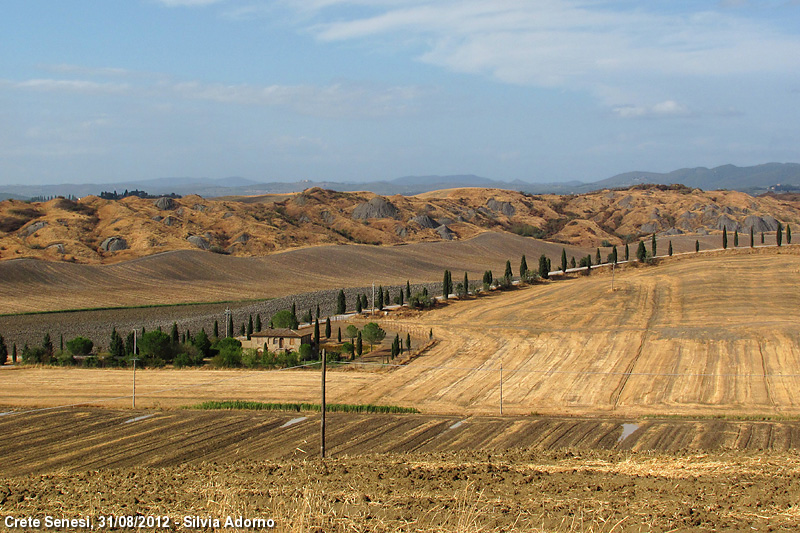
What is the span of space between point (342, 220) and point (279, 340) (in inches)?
3864

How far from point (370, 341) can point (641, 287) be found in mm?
31109

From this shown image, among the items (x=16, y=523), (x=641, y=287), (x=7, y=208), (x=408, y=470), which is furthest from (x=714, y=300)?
(x=7, y=208)

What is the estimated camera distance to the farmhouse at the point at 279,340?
→ 48031 millimetres

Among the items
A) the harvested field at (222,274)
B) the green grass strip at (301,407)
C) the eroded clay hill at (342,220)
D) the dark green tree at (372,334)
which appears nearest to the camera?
the green grass strip at (301,407)

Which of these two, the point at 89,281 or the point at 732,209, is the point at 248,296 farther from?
the point at 732,209

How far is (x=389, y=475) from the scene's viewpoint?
1825cm

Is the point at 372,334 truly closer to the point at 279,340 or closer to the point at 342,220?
the point at 279,340

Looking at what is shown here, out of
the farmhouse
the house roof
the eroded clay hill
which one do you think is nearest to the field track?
the farmhouse

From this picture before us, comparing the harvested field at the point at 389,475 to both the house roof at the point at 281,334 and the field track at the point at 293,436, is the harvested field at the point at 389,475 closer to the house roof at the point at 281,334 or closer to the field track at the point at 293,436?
the field track at the point at 293,436

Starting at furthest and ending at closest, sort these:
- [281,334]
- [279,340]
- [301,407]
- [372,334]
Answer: [372,334], [281,334], [279,340], [301,407]

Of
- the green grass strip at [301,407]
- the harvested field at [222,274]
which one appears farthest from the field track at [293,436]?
the harvested field at [222,274]

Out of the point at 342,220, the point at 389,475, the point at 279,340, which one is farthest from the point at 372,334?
the point at 342,220

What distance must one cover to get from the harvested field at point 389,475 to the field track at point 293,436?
102 millimetres

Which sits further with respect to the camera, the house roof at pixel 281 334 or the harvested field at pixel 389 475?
the house roof at pixel 281 334
